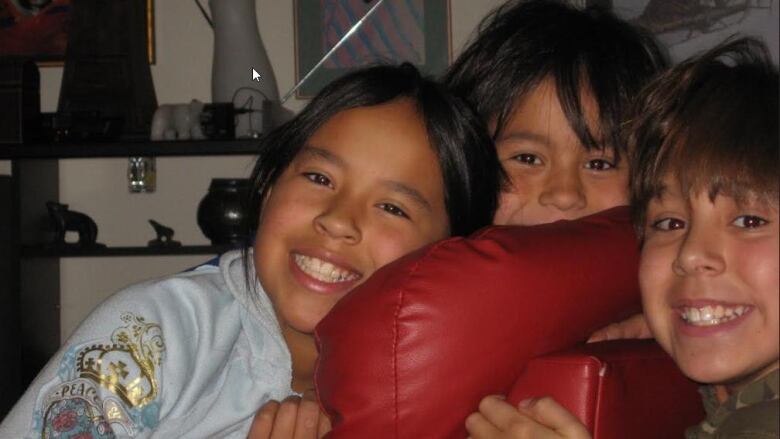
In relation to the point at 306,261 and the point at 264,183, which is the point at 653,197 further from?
the point at 264,183

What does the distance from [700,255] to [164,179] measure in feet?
9.54

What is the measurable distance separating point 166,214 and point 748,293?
2.96 meters

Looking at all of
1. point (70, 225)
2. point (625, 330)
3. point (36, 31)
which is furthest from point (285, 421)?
point (36, 31)

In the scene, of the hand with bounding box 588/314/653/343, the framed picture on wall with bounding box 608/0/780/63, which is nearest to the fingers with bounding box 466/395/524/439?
the hand with bounding box 588/314/653/343

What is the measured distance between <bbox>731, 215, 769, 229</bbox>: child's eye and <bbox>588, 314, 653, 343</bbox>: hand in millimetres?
186

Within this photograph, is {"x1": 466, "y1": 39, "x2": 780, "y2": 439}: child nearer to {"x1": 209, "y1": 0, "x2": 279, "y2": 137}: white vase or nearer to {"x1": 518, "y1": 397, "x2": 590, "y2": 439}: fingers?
{"x1": 518, "y1": 397, "x2": 590, "y2": 439}: fingers

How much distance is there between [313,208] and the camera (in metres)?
1.43

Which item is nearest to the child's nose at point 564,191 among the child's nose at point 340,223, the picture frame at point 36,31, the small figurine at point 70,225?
the child's nose at point 340,223

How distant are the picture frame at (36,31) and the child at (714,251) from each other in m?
2.83

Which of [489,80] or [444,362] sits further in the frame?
[489,80]

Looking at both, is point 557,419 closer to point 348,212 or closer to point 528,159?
point 348,212

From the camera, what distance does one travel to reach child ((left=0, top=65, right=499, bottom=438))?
4.29ft

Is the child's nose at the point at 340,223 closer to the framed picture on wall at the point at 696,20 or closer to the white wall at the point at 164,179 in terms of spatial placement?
the framed picture on wall at the point at 696,20

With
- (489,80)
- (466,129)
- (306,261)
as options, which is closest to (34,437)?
(306,261)
